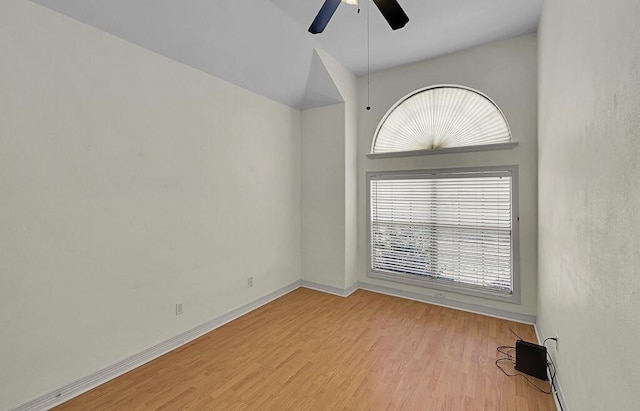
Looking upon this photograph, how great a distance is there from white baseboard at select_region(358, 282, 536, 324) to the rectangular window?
0.17 metres

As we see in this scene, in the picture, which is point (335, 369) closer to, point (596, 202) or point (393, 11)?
point (596, 202)

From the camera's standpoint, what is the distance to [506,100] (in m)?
3.29

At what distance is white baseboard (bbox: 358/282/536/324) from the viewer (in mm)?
3232

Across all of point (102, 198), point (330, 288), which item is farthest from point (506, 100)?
point (102, 198)

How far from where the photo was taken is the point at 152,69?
2521mm

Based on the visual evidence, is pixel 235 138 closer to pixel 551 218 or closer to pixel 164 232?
pixel 164 232

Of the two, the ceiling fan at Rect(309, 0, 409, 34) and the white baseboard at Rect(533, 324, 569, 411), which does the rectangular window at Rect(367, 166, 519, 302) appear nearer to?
the white baseboard at Rect(533, 324, 569, 411)

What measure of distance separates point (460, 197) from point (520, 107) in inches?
46.8

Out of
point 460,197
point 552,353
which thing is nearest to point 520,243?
point 460,197

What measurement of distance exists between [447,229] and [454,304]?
96 cm

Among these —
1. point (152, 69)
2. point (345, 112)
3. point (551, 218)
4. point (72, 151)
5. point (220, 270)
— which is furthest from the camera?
point (345, 112)

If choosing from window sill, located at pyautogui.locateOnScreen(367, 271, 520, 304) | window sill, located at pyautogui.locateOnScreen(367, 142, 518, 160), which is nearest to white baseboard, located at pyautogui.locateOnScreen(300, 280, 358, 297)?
window sill, located at pyautogui.locateOnScreen(367, 271, 520, 304)

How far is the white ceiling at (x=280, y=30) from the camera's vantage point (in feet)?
7.48

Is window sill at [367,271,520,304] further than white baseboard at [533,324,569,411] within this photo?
Yes
